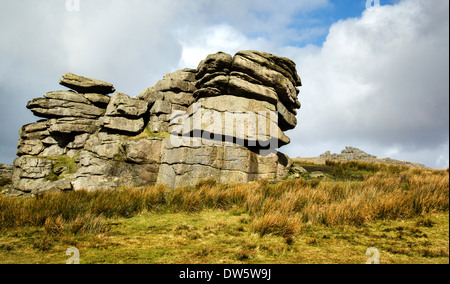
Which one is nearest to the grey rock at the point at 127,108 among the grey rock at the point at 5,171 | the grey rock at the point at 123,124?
the grey rock at the point at 123,124

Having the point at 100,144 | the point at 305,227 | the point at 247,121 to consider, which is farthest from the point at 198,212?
the point at 100,144

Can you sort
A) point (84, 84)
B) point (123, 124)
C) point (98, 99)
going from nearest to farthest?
point (123, 124) → point (84, 84) → point (98, 99)

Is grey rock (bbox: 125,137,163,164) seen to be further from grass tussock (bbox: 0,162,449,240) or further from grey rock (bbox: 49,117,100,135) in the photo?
grass tussock (bbox: 0,162,449,240)

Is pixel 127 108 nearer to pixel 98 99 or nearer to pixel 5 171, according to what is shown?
pixel 98 99

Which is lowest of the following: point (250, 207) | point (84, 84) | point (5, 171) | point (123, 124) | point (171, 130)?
point (250, 207)

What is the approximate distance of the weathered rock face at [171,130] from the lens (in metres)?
13.8

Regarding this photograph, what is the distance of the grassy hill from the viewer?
13.6 feet

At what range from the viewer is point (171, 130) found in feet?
53.1

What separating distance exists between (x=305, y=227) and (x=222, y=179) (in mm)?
8030

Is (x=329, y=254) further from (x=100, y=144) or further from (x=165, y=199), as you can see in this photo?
(x=100, y=144)

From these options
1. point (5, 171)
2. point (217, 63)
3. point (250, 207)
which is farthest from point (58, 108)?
point (250, 207)

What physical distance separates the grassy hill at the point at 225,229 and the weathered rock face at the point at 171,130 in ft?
19.1

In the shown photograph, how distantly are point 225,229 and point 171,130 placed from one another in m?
11.6
